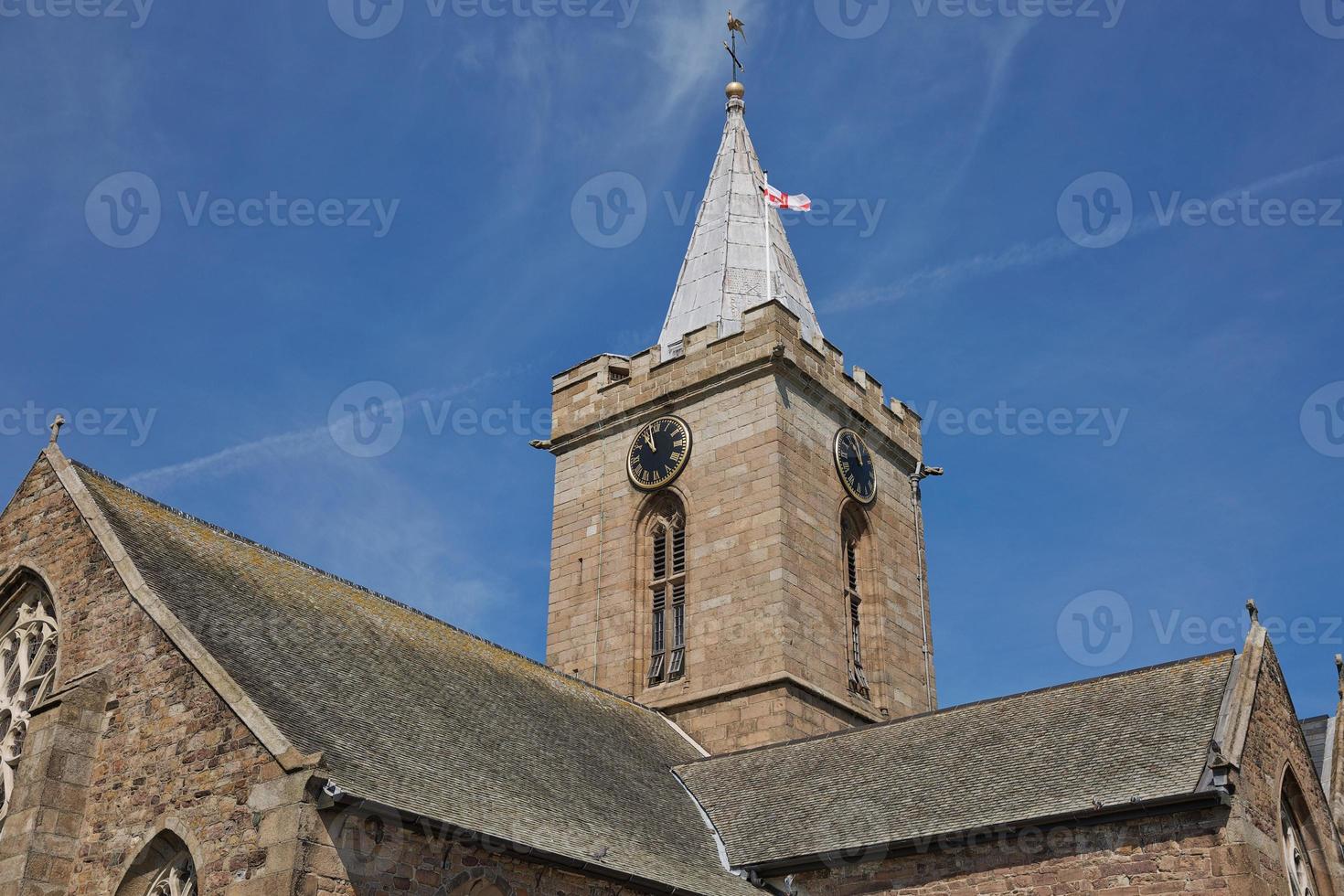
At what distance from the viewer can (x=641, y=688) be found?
2964 centimetres

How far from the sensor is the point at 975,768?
20703mm

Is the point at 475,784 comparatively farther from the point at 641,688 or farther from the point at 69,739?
the point at 641,688

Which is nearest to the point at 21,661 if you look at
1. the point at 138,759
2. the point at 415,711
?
the point at 138,759

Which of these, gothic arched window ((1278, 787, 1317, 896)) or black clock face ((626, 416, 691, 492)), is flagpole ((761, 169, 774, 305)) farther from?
gothic arched window ((1278, 787, 1317, 896))

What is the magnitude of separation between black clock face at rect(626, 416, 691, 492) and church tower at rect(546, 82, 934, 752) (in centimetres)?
4

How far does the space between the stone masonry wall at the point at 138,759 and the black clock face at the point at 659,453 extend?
14915 mm

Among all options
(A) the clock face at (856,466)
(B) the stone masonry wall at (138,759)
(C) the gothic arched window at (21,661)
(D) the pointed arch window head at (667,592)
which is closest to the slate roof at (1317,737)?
(A) the clock face at (856,466)

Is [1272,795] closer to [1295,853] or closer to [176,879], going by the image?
[1295,853]

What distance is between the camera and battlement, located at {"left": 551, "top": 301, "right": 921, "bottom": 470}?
101ft

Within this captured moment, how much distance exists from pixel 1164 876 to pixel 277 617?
1249 centimetres

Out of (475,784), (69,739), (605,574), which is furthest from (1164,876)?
(605,574)

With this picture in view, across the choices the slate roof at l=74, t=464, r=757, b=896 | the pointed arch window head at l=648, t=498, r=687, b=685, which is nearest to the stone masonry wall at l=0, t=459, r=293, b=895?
the slate roof at l=74, t=464, r=757, b=896

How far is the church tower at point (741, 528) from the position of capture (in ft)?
93.6

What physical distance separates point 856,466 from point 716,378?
13.1 feet
